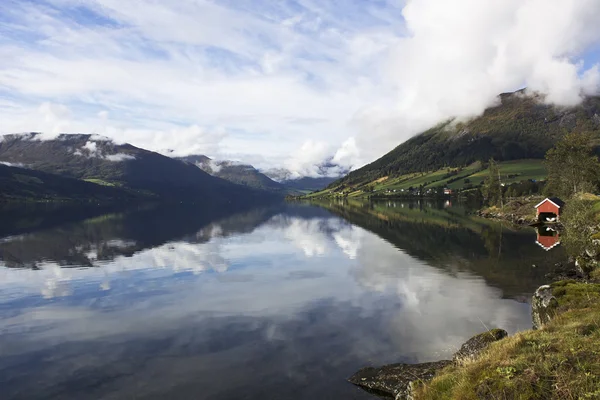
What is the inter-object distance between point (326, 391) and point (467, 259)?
180 feet

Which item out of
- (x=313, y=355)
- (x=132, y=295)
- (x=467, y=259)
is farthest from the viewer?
(x=467, y=259)

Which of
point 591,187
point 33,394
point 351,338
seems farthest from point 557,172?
point 33,394

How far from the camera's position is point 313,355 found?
→ 102 feet

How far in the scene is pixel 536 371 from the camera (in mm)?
14539

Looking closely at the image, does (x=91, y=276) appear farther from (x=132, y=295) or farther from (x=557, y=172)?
(x=557, y=172)

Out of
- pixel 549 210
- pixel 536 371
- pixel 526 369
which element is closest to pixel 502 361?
pixel 526 369

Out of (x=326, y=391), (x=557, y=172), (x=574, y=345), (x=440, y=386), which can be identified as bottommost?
(x=326, y=391)

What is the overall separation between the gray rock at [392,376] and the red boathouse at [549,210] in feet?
399

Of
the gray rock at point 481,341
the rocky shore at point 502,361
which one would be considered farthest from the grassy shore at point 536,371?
the gray rock at point 481,341

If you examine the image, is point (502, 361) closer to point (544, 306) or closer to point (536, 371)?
point (536, 371)

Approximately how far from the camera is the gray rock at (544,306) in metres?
29.1

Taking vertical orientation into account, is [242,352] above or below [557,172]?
below

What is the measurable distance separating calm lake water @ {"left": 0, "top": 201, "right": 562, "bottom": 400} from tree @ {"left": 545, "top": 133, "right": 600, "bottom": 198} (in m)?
58.7

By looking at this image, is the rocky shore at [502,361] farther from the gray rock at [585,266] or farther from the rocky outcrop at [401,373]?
the gray rock at [585,266]
